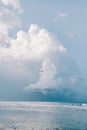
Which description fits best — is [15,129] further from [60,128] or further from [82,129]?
[82,129]

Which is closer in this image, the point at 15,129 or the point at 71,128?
the point at 15,129

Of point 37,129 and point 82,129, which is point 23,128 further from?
point 82,129

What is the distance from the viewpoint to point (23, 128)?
68.6 metres

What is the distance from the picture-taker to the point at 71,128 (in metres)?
70.8

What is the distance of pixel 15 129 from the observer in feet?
218

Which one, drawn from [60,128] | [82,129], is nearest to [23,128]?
[60,128]

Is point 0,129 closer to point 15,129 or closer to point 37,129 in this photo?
point 15,129

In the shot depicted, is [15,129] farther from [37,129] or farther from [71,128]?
[71,128]

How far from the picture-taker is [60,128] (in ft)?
228

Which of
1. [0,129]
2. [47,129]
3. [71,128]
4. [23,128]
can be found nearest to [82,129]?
[71,128]

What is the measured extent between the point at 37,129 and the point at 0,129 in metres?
8.64

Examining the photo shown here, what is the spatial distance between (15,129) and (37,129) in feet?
16.9

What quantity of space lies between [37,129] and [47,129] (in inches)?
92.5

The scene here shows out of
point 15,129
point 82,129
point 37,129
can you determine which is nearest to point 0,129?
point 15,129
